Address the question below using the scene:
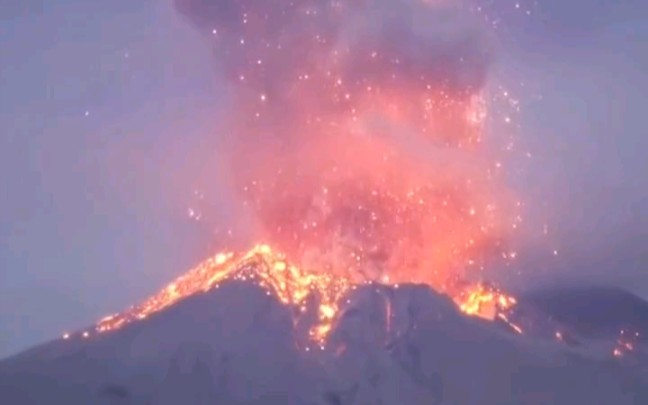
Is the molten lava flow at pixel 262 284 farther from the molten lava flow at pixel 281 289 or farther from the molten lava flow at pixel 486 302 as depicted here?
the molten lava flow at pixel 486 302

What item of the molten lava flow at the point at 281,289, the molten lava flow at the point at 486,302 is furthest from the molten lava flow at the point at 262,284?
the molten lava flow at the point at 486,302

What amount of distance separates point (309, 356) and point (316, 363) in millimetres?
899

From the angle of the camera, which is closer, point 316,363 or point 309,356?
point 316,363

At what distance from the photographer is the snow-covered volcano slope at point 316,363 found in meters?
119

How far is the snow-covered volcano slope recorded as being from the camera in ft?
390

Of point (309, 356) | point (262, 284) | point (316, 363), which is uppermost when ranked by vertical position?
point (262, 284)

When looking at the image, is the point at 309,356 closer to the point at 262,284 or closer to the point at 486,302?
the point at 262,284

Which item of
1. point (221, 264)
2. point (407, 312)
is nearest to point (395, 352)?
point (407, 312)

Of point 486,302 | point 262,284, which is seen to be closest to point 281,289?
point 262,284

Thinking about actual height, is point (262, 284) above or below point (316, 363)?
above

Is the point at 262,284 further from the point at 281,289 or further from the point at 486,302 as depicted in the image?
the point at 486,302

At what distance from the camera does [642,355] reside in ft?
425

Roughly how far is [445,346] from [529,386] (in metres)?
6.26

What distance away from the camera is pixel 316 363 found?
394 ft
